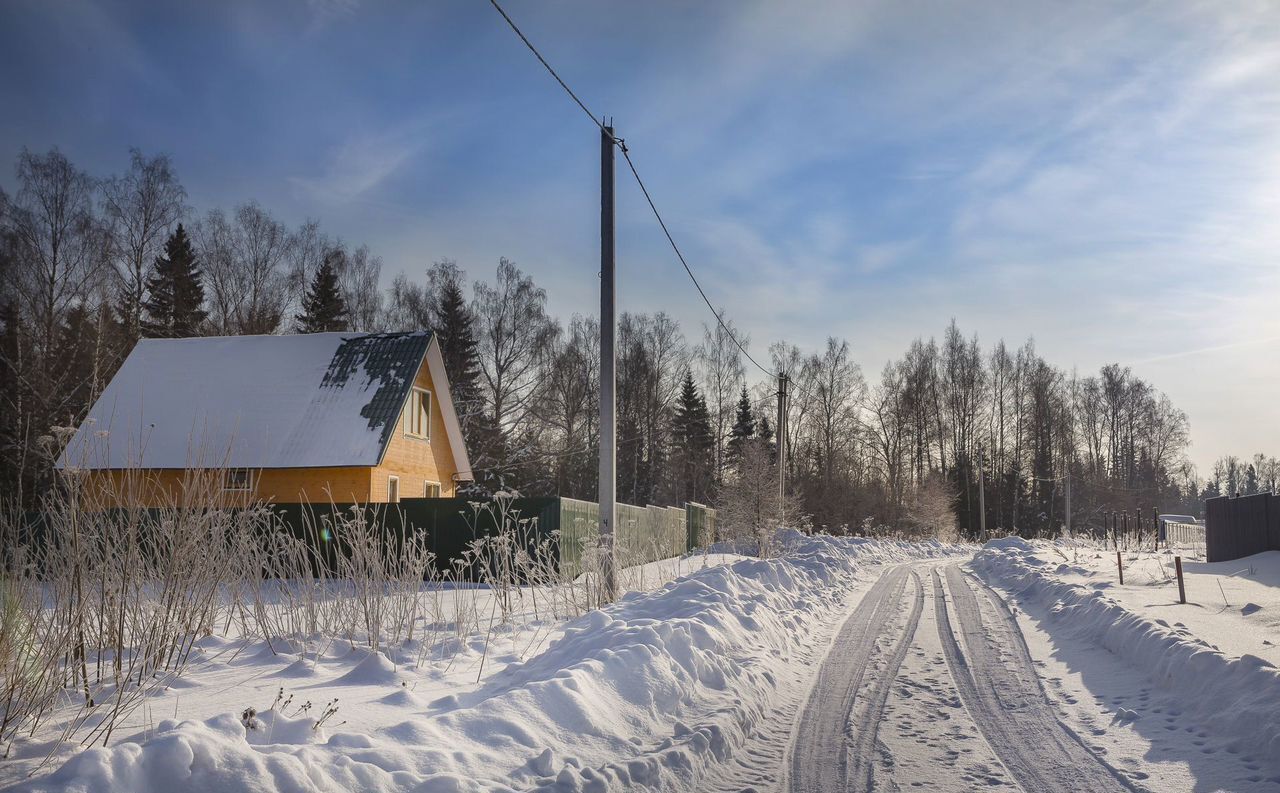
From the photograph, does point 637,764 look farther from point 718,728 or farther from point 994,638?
point 994,638

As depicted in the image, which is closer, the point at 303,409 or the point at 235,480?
the point at 235,480

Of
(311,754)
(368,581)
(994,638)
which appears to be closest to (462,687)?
(368,581)

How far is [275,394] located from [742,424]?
2837 centimetres

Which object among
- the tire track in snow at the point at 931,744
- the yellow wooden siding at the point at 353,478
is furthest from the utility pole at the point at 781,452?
the tire track in snow at the point at 931,744

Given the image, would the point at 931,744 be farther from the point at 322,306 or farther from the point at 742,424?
the point at 742,424

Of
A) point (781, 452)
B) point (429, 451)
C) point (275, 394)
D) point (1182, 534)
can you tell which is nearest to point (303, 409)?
point (275, 394)

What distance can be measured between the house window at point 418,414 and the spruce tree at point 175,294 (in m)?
13.8

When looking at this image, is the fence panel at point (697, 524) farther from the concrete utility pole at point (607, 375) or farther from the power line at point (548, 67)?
the power line at point (548, 67)

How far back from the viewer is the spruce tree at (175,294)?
1168 inches

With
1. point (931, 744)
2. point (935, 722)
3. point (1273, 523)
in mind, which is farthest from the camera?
point (1273, 523)

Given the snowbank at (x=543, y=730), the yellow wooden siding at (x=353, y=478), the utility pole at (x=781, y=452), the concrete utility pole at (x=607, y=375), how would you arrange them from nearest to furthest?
1. the snowbank at (x=543, y=730)
2. the concrete utility pole at (x=607, y=375)
3. the yellow wooden siding at (x=353, y=478)
4. the utility pole at (x=781, y=452)

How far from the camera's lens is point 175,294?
1214 inches

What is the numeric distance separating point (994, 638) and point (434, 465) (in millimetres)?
17634

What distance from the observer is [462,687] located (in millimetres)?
5816
